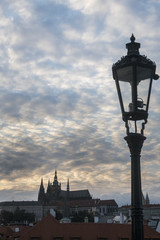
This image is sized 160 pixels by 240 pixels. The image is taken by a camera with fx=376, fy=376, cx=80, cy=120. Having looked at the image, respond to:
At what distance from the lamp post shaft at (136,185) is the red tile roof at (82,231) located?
118 ft

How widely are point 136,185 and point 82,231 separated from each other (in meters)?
37.5

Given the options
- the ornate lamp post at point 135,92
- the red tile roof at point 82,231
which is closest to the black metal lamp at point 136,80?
the ornate lamp post at point 135,92

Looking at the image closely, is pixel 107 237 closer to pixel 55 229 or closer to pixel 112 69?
pixel 55 229

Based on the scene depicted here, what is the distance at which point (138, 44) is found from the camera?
25.5 ft

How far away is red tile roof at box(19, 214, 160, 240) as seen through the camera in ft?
137

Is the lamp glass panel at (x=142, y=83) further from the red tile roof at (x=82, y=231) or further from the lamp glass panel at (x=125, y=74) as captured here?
the red tile roof at (x=82, y=231)

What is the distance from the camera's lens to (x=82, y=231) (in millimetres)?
42875

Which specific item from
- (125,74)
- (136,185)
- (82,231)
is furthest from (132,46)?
(82,231)

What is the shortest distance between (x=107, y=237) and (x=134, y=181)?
3622 cm

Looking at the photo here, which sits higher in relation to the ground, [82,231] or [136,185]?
[136,185]

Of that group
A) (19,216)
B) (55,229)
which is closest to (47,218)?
(55,229)

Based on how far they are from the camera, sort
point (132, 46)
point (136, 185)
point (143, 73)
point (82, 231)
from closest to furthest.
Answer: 1. point (136, 185)
2. point (143, 73)
3. point (132, 46)
4. point (82, 231)

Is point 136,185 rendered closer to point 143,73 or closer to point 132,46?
point 143,73

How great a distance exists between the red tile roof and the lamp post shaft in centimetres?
3603
